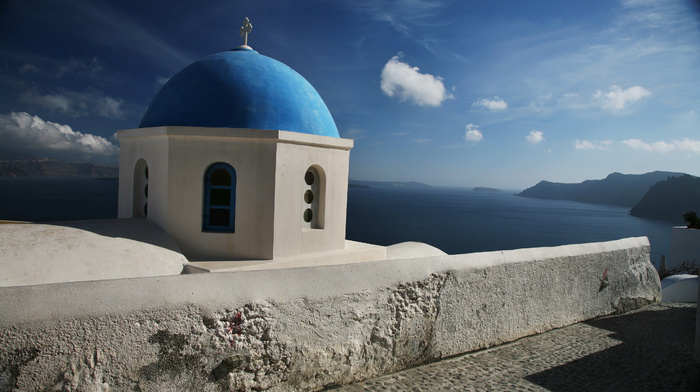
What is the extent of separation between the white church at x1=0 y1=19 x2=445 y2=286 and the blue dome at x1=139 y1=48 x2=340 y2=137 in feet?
0.06

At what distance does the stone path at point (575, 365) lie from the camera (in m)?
3.59

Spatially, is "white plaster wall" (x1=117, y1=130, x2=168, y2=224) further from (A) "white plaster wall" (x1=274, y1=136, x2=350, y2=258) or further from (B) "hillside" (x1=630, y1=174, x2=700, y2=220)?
(B) "hillside" (x1=630, y1=174, x2=700, y2=220)

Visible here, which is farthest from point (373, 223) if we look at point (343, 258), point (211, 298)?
point (211, 298)

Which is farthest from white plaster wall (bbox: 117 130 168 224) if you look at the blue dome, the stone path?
the stone path

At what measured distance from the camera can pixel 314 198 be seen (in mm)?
7605

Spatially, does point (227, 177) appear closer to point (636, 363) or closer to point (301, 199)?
point (301, 199)

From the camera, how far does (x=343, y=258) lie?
25.1 feet

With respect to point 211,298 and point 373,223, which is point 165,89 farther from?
point 373,223

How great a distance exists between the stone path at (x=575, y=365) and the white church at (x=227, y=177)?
3.39 meters

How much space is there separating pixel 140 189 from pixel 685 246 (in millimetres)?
15701

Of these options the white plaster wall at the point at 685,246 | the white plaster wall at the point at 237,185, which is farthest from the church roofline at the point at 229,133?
the white plaster wall at the point at 685,246

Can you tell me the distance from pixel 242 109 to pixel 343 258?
2.90 meters

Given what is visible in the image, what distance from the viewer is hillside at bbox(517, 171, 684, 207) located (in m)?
128

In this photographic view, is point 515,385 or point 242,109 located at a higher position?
point 242,109
